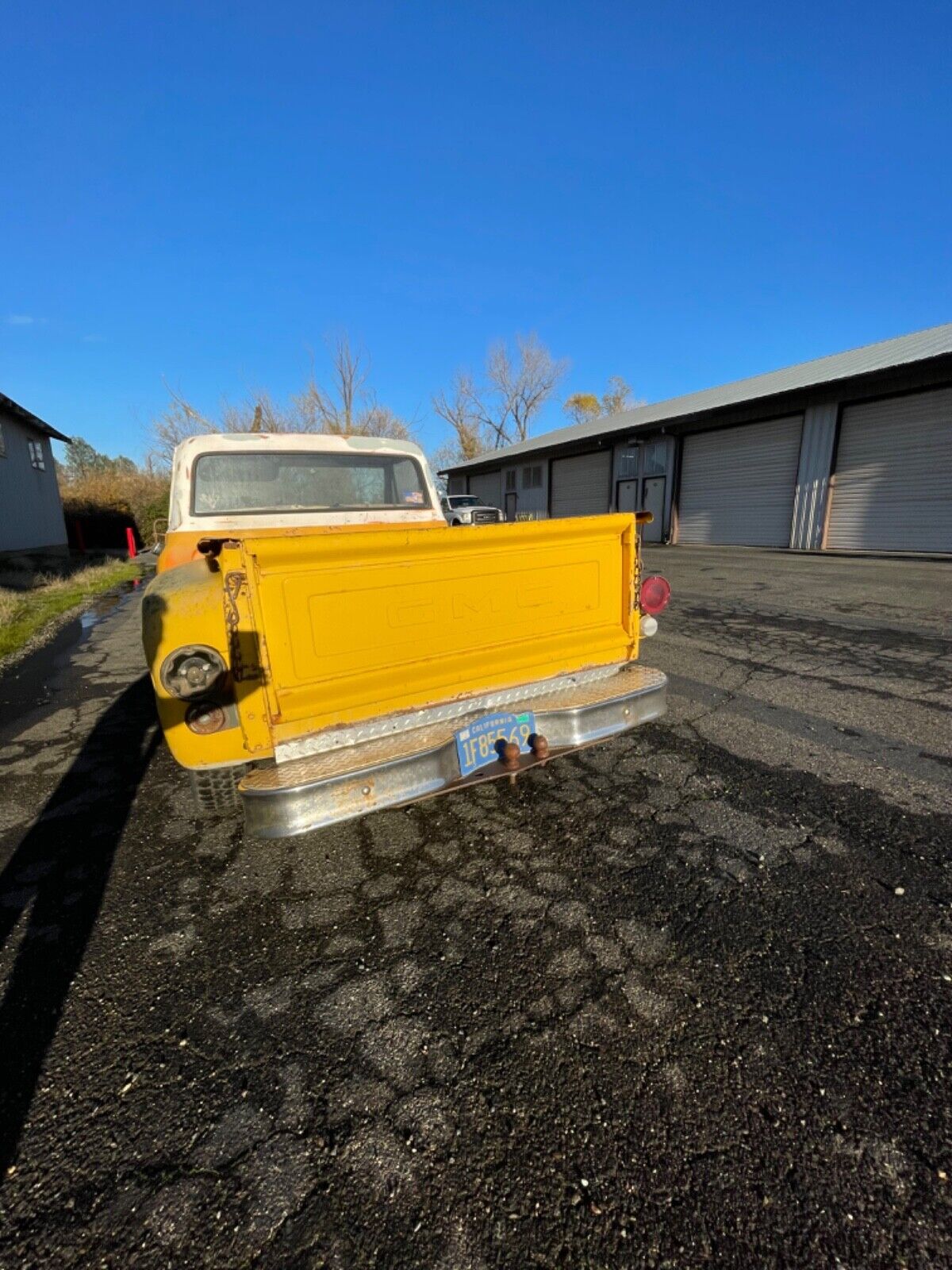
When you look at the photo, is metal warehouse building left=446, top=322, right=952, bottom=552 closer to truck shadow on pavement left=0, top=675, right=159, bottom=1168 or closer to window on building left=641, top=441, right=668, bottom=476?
window on building left=641, top=441, right=668, bottom=476

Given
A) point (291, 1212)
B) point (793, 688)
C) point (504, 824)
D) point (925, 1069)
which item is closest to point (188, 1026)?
point (291, 1212)

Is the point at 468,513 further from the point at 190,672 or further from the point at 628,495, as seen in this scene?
the point at 190,672

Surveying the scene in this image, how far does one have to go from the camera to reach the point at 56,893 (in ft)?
8.31

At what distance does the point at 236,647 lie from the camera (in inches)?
88.0

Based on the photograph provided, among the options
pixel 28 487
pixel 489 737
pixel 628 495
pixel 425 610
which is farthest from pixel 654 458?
pixel 28 487

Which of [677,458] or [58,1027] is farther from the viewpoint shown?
[677,458]

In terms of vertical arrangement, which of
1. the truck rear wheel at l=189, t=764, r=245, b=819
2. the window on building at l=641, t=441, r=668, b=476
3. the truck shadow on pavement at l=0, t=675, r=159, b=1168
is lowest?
the truck shadow on pavement at l=0, t=675, r=159, b=1168

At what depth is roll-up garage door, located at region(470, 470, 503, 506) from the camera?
33.2m

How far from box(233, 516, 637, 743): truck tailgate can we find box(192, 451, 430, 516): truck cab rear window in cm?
123

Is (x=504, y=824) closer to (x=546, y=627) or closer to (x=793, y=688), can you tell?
(x=546, y=627)

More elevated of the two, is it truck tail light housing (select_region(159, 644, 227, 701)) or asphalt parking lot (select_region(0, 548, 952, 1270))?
truck tail light housing (select_region(159, 644, 227, 701))

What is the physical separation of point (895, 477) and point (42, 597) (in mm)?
21783

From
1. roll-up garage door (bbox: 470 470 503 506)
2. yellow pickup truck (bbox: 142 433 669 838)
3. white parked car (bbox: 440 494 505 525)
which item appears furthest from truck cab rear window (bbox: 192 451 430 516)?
roll-up garage door (bbox: 470 470 503 506)

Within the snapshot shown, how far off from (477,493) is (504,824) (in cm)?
3475
